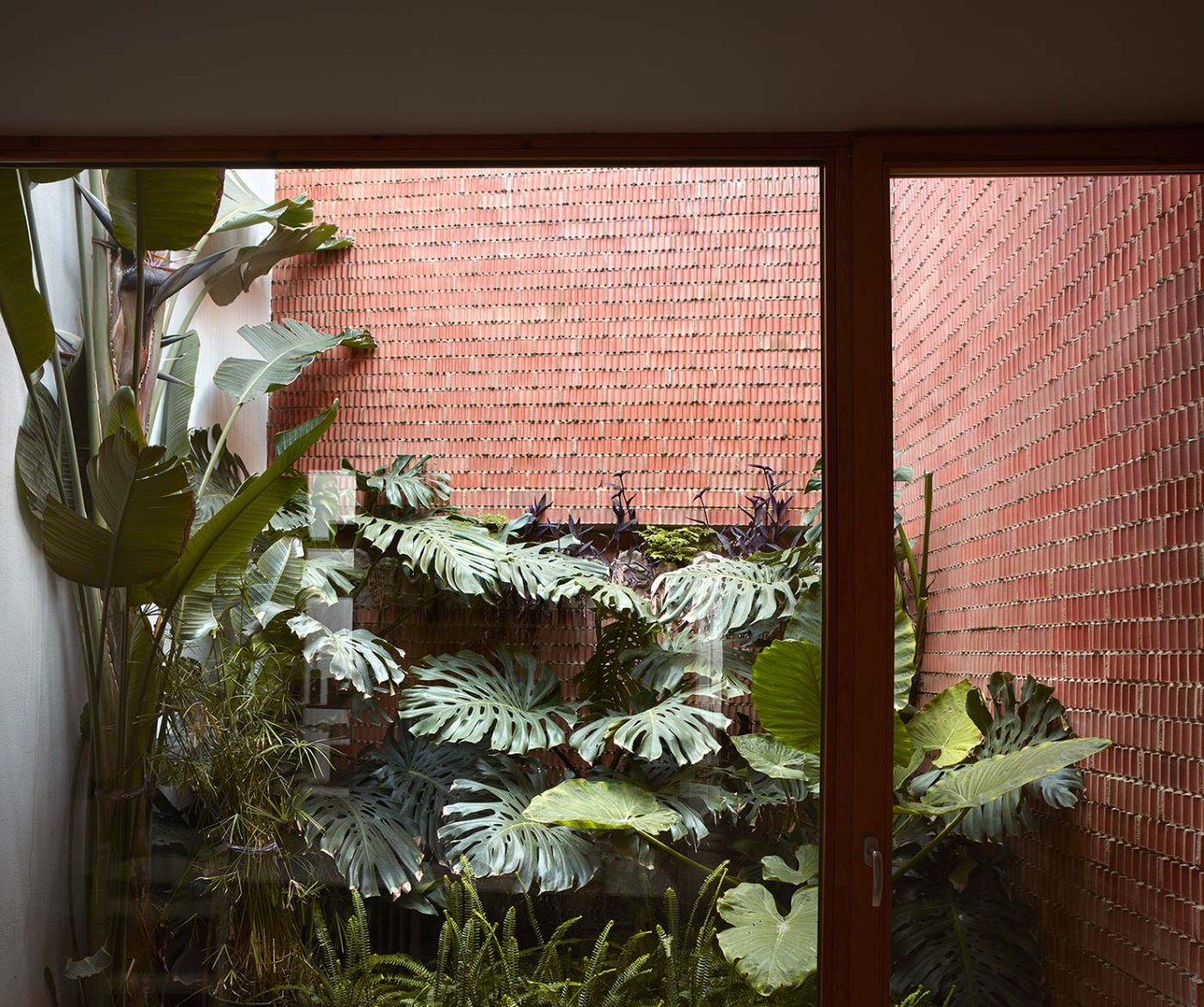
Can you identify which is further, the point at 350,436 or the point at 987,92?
the point at 350,436

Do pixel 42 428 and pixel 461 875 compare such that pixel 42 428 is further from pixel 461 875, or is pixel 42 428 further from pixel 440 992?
pixel 440 992

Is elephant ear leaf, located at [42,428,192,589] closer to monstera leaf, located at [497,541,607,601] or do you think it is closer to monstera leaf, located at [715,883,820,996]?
monstera leaf, located at [497,541,607,601]

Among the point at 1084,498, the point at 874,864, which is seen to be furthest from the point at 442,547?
the point at 1084,498

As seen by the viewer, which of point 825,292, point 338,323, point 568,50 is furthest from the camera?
point 338,323

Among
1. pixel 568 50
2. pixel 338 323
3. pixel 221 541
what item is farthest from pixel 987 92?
pixel 221 541

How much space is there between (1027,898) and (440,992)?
1261 millimetres

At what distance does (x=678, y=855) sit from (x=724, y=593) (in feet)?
1.90

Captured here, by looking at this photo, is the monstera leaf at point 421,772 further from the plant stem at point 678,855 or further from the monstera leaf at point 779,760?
the monstera leaf at point 779,760

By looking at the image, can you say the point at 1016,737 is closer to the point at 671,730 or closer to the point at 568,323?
the point at 671,730

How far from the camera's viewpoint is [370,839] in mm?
2385

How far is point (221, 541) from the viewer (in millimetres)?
2496

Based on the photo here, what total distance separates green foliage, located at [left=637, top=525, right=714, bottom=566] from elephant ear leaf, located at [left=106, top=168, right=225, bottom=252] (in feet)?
4.14

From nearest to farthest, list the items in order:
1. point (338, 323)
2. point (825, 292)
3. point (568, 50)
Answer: point (568, 50)
point (825, 292)
point (338, 323)

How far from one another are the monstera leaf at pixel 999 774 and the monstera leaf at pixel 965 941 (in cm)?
14
